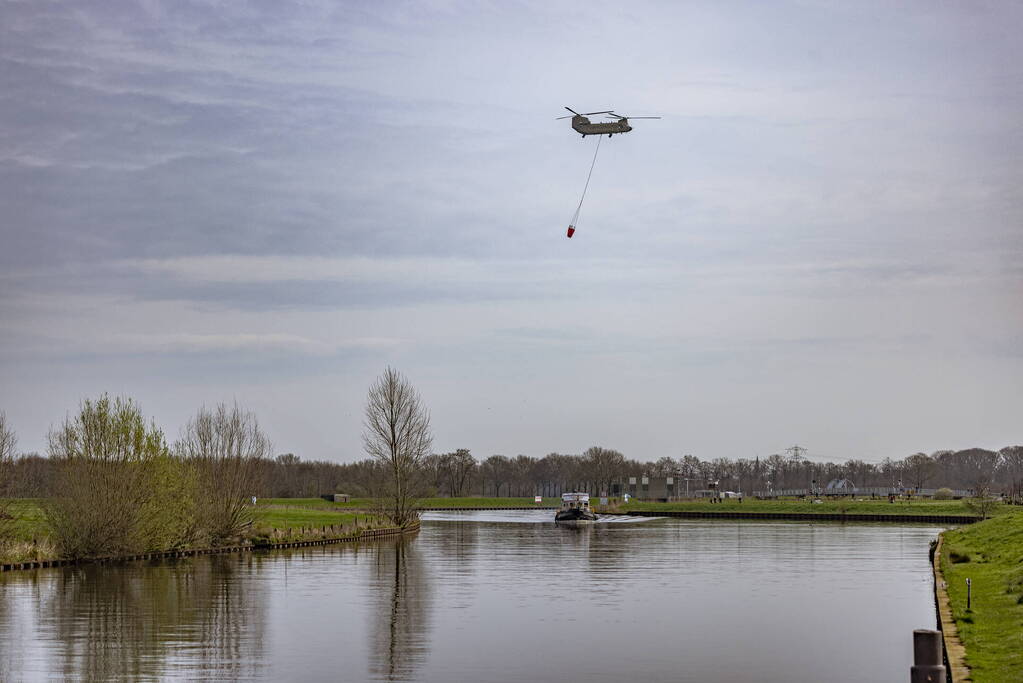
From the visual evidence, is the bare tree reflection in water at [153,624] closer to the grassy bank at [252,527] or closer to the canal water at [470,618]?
the canal water at [470,618]

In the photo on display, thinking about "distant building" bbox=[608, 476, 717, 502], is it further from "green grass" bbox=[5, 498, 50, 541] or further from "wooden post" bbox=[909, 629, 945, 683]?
"wooden post" bbox=[909, 629, 945, 683]

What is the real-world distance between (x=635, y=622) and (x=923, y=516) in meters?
90.6

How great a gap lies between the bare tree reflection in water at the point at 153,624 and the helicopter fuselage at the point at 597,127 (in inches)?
790

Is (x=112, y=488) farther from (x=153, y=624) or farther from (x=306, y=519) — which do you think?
(x=306, y=519)

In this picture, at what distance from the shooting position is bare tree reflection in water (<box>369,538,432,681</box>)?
24734 millimetres

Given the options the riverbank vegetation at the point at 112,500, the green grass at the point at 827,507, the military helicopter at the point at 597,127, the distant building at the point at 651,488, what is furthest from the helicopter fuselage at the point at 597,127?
the distant building at the point at 651,488

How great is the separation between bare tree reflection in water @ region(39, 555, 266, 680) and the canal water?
0.08m

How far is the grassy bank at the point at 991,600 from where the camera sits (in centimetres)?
2120

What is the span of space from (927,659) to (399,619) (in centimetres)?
2026

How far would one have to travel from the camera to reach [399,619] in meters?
32.6

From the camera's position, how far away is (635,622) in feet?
105

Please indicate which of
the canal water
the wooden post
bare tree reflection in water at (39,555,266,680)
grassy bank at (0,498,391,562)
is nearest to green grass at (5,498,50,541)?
grassy bank at (0,498,391,562)

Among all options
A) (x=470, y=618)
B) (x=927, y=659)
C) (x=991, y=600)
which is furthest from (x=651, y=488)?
(x=927, y=659)

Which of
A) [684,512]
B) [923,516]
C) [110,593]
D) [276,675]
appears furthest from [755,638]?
[684,512]
